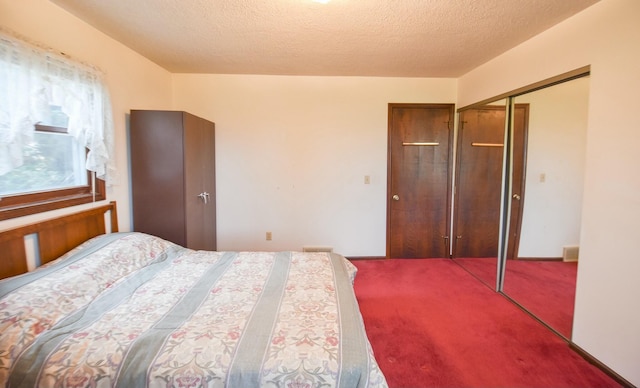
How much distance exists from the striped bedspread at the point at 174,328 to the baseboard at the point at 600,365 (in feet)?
5.24

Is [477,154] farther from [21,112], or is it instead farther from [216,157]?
[21,112]

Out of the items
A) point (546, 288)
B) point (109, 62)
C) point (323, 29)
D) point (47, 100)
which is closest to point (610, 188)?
point (546, 288)

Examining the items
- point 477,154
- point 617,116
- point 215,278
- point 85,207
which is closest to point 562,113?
point 617,116

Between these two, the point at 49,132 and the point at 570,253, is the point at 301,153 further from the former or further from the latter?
the point at 570,253

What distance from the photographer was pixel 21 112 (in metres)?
1.64

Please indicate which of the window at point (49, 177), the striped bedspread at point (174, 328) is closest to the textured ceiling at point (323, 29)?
the window at point (49, 177)

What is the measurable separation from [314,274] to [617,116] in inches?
80.2

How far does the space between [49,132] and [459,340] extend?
3.15 meters

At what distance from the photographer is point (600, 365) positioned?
6.01ft

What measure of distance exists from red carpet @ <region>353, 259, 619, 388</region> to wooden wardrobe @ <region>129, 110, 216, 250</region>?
187 centimetres

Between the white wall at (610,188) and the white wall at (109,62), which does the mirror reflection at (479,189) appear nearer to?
the white wall at (610,188)

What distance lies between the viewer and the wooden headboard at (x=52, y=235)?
1.66 meters

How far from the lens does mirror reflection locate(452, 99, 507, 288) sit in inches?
117

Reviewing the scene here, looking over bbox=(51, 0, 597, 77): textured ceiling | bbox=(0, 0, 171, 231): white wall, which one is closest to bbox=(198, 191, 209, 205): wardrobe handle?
bbox=(0, 0, 171, 231): white wall
